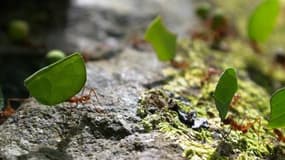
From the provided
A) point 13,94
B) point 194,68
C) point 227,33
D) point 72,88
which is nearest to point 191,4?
point 227,33

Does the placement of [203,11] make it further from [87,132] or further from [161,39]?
[87,132]

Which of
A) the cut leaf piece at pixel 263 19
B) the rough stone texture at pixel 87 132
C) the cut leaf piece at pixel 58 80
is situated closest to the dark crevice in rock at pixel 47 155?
the rough stone texture at pixel 87 132

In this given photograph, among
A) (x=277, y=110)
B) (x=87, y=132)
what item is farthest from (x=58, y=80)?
(x=277, y=110)

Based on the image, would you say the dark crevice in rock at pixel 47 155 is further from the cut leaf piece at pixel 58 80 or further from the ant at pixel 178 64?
the ant at pixel 178 64

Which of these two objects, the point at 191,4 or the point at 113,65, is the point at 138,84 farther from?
the point at 191,4

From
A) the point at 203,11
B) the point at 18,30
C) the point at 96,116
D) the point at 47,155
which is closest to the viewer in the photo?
the point at 47,155

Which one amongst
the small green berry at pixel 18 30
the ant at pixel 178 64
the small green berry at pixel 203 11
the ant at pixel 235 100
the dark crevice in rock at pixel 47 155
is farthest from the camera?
the small green berry at pixel 203 11
